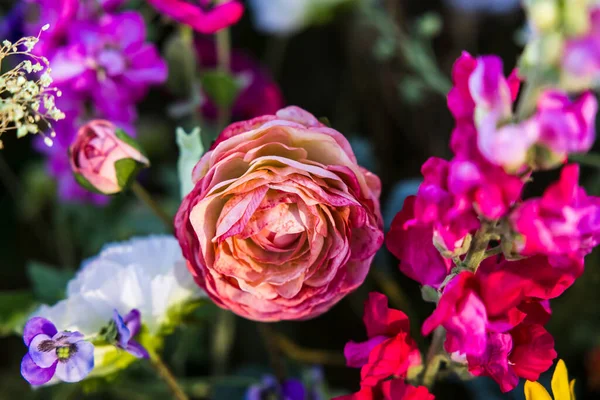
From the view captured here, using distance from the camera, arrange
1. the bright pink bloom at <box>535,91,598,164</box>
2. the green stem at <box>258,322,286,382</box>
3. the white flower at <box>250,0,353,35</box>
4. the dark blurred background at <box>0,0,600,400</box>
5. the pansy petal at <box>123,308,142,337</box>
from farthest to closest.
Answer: the white flower at <box>250,0,353,35</box> → the dark blurred background at <box>0,0,600,400</box> → the green stem at <box>258,322,286,382</box> → the pansy petal at <box>123,308,142,337</box> → the bright pink bloom at <box>535,91,598,164</box>

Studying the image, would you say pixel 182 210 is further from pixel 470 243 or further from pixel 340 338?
pixel 340 338

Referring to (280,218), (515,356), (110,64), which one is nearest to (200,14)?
(110,64)

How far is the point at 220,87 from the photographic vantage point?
496 millimetres

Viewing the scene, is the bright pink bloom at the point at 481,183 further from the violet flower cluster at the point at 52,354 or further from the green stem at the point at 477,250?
the violet flower cluster at the point at 52,354

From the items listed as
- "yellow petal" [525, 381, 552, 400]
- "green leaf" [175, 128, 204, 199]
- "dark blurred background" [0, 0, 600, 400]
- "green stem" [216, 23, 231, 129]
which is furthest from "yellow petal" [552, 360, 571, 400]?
"green stem" [216, 23, 231, 129]

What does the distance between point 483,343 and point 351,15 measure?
0.58 metres

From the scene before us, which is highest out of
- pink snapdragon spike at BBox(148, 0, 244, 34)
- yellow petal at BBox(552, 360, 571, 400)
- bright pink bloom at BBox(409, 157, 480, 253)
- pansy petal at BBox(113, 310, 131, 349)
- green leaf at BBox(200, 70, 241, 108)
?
pink snapdragon spike at BBox(148, 0, 244, 34)

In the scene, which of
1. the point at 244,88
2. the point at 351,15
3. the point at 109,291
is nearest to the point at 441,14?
the point at 351,15

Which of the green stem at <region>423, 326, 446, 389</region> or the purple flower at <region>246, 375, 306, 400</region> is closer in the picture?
the green stem at <region>423, 326, 446, 389</region>

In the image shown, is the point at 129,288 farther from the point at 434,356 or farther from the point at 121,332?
the point at 434,356

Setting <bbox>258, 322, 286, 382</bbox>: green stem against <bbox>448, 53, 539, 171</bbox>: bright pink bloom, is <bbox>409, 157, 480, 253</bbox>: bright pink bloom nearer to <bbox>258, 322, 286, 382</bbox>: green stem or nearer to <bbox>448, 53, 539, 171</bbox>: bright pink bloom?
<bbox>448, 53, 539, 171</bbox>: bright pink bloom

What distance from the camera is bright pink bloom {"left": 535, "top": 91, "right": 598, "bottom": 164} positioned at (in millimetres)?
234

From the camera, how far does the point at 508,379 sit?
0.97 feet

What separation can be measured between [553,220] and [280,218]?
13 cm
